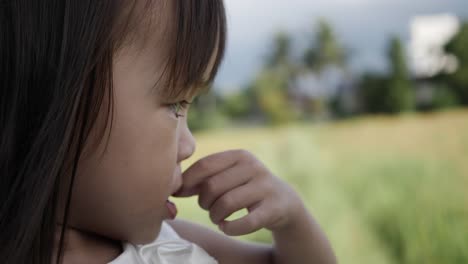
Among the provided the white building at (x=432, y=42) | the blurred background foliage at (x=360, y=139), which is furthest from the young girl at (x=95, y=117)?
the white building at (x=432, y=42)

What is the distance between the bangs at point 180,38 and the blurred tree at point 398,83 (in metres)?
2.49

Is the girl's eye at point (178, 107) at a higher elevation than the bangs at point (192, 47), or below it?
below

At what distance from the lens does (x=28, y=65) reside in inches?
27.7

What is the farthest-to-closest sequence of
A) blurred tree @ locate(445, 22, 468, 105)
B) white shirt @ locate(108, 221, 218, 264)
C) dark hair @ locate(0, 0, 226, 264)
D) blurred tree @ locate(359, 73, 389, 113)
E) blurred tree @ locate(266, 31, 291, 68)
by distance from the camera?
1. blurred tree @ locate(266, 31, 291, 68)
2. blurred tree @ locate(359, 73, 389, 113)
3. blurred tree @ locate(445, 22, 468, 105)
4. white shirt @ locate(108, 221, 218, 264)
5. dark hair @ locate(0, 0, 226, 264)

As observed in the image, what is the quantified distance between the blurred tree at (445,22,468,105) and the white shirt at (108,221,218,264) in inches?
94.0

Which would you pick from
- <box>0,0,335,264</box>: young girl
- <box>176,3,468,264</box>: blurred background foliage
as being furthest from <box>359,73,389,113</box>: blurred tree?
<box>0,0,335,264</box>: young girl

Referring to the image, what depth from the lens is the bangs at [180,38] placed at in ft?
2.41

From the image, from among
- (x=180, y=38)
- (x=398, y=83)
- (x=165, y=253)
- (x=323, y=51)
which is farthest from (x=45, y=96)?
(x=323, y=51)

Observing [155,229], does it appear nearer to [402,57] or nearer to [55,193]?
[55,193]

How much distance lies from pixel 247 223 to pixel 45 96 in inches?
11.7

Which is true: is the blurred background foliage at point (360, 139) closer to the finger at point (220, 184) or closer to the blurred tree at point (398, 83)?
the blurred tree at point (398, 83)

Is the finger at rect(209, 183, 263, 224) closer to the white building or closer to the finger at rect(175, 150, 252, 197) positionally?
the finger at rect(175, 150, 252, 197)

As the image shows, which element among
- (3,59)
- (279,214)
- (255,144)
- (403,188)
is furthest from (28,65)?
(255,144)

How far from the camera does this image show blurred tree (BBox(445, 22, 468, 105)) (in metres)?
2.96
